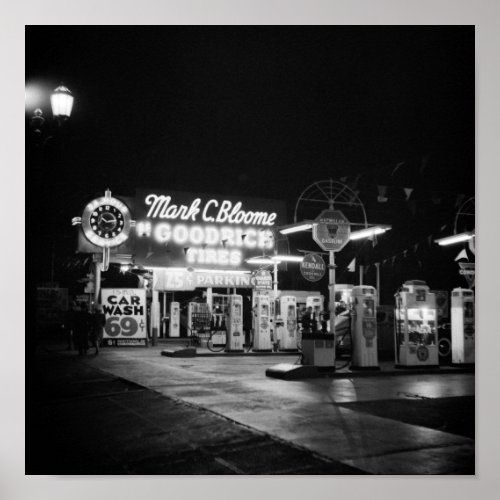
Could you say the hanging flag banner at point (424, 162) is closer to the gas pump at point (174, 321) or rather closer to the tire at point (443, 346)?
the tire at point (443, 346)

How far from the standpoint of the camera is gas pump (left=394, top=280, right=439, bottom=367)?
10.6 m

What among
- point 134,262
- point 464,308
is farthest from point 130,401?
point 464,308

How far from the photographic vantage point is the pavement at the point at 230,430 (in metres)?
4.86

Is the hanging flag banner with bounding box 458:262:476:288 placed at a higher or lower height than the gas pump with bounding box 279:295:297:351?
higher

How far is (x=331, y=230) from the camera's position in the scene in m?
7.83

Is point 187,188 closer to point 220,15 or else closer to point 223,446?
point 220,15

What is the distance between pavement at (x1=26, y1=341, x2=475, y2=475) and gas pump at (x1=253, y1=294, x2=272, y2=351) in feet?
25.1

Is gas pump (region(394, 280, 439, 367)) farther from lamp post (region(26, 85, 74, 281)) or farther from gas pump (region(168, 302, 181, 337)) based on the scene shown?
gas pump (region(168, 302, 181, 337))

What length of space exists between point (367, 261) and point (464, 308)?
235cm

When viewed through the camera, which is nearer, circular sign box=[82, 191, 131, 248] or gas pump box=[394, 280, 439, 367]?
circular sign box=[82, 191, 131, 248]

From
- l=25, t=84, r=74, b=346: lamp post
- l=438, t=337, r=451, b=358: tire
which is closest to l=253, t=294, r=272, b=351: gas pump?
l=438, t=337, r=451, b=358: tire

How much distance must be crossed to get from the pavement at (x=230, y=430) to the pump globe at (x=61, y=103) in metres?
1.85

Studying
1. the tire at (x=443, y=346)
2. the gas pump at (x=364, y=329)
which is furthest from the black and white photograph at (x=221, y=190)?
the tire at (x=443, y=346)

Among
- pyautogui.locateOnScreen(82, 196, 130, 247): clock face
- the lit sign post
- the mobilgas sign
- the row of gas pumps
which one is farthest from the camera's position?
the row of gas pumps
